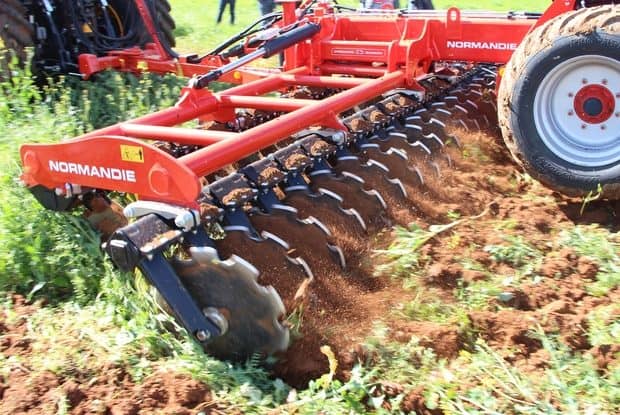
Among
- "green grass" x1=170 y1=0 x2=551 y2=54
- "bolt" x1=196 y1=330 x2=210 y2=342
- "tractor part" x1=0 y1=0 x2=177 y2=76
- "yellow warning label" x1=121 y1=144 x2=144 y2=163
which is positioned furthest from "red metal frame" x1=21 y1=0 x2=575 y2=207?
"green grass" x1=170 y1=0 x2=551 y2=54

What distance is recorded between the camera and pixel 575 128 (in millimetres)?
3688

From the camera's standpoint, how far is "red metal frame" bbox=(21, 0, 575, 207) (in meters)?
2.83

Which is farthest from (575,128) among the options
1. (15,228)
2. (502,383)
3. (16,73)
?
(16,73)

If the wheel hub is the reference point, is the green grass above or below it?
below

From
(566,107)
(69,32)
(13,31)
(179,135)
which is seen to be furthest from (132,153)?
(69,32)

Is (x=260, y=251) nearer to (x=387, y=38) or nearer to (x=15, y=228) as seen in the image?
(x=15, y=228)

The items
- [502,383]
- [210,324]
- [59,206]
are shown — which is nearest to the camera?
[502,383]

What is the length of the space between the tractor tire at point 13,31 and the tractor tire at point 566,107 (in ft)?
13.2

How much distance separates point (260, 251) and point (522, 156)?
161 centimetres

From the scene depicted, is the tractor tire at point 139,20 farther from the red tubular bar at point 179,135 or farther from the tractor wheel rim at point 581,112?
the tractor wheel rim at point 581,112

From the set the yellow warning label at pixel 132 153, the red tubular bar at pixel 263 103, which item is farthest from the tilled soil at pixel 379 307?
the red tubular bar at pixel 263 103

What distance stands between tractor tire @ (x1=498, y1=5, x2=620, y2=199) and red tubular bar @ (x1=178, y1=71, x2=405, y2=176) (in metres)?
0.78

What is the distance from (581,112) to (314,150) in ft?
4.64

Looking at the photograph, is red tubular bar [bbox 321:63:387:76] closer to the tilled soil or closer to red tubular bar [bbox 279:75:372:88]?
red tubular bar [bbox 279:75:372:88]
